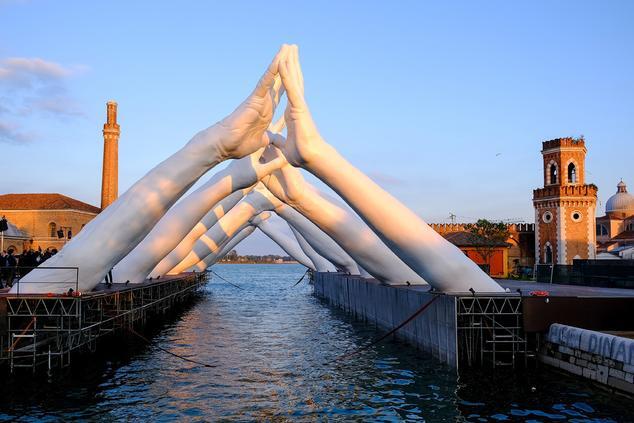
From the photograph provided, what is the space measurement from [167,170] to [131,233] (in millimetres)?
2342

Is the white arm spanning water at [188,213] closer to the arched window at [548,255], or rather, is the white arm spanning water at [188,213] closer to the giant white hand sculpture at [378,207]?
the giant white hand sculpture at [378,207]

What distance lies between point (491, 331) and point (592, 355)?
3323 millimetres

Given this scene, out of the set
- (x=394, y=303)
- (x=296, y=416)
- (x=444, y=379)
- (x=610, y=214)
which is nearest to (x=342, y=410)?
(x=296, y=416)

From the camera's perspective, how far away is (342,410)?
13.8 metres

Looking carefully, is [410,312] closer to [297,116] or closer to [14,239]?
[297,116]

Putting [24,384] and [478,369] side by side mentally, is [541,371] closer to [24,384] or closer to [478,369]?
[478,369]

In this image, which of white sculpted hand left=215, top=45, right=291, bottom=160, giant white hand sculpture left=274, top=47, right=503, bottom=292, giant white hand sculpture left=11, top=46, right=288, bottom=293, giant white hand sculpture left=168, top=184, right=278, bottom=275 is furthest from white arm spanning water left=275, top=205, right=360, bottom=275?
giant white hand sculpture left=274, top=47, right=503, bottom=292

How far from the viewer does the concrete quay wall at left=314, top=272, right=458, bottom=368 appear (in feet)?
58.3

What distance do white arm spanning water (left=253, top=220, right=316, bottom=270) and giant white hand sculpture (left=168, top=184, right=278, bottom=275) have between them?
1148 cm

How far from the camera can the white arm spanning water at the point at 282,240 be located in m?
55.4

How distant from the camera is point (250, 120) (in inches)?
763

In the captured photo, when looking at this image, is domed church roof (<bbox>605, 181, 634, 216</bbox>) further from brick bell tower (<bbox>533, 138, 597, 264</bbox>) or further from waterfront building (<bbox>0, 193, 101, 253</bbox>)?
waterfront building (<bbox>0, 193, 101, 253</bbox>)

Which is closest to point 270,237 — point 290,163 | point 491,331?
point 290,163

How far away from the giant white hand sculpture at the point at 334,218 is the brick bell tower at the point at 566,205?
3572cm
